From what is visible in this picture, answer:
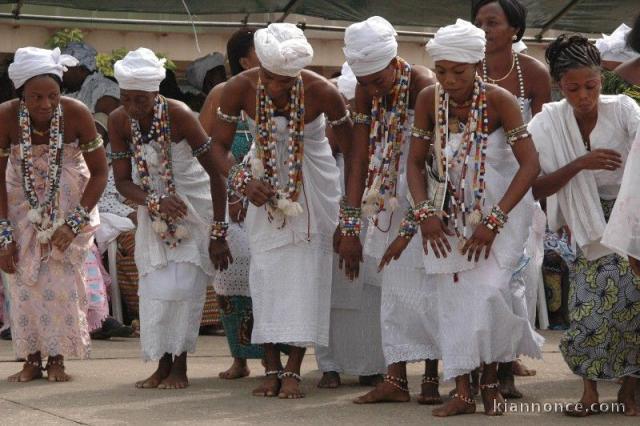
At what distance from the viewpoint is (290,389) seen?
7.37 meters

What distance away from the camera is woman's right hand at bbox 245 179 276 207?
293 inches

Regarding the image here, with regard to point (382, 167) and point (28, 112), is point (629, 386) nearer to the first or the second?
point (382, 167)

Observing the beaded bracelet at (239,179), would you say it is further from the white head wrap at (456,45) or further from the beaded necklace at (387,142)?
the white head wrap at (456,45)

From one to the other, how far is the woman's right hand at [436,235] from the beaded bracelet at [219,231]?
63.8 inches

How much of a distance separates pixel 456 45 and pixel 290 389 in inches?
80.0

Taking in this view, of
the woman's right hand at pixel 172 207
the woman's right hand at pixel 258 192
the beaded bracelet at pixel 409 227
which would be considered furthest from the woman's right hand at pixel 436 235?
the woman's right hand at pixel 172 207

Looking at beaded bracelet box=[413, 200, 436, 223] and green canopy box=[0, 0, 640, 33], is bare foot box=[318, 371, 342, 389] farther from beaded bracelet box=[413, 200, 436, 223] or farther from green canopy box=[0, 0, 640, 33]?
green canopy box=[0, 0, 640, 33]

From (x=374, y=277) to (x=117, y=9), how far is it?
584 centimetres

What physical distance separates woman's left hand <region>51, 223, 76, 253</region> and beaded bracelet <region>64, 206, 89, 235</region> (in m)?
0.02

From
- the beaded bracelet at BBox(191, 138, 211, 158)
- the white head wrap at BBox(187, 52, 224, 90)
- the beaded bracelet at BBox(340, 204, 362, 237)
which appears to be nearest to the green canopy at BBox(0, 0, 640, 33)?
the white head wrap at BBox(187, 52, 224, 90)

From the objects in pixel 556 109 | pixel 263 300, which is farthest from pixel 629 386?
pixel 263 300

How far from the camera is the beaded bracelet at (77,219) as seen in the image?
8.12 meters

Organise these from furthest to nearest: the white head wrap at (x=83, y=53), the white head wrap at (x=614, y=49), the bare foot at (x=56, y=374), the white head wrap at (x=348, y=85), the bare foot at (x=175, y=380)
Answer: the white head wrap at (x=83, y=53) < the white head wrap at (x=614, y=49) < the white head wrap at (x=348, y=85) < the bare foot at (x=56, y=374) < the bare foot at (x=175, y=380)

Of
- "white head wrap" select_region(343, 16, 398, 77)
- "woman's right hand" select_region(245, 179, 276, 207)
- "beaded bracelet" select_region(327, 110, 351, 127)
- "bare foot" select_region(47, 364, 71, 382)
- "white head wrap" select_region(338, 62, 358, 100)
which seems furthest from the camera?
"white head wrap" select_region(338, 62, 358, 100)
